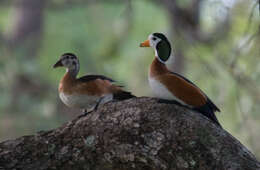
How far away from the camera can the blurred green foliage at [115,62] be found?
403 inches

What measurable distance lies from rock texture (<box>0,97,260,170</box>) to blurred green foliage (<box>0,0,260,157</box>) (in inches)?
154

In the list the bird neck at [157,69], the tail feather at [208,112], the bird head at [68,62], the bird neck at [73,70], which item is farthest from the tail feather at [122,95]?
the tail feather at [208,112]

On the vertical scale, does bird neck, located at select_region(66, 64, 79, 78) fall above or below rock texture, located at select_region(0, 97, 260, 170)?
above

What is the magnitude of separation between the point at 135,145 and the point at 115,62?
39.1ft

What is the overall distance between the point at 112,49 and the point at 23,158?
432 inches

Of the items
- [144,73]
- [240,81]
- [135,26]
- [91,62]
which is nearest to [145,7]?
[135,26]

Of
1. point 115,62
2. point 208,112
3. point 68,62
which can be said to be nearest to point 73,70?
point 68,62

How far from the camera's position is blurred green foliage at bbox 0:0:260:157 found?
10.2 meters

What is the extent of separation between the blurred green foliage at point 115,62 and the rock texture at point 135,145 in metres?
3.91

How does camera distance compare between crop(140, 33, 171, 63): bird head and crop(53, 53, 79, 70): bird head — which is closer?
crop(140, 33, 171, 63): bird head

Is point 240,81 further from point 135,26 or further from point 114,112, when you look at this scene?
point 135,26

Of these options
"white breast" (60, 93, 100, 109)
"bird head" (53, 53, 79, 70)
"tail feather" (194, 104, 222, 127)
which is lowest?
"tail feather" (194, 104, 222, 127)

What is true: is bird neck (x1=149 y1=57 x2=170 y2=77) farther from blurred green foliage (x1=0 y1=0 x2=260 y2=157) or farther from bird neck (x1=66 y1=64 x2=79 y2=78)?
blurred green foliage (x1=0 y1=0 x2=260 y2=157)

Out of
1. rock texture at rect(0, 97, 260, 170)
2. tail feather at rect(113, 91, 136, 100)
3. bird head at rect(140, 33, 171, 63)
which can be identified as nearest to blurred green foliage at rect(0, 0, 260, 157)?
bird head at rect(140, 33, 171, 63)
